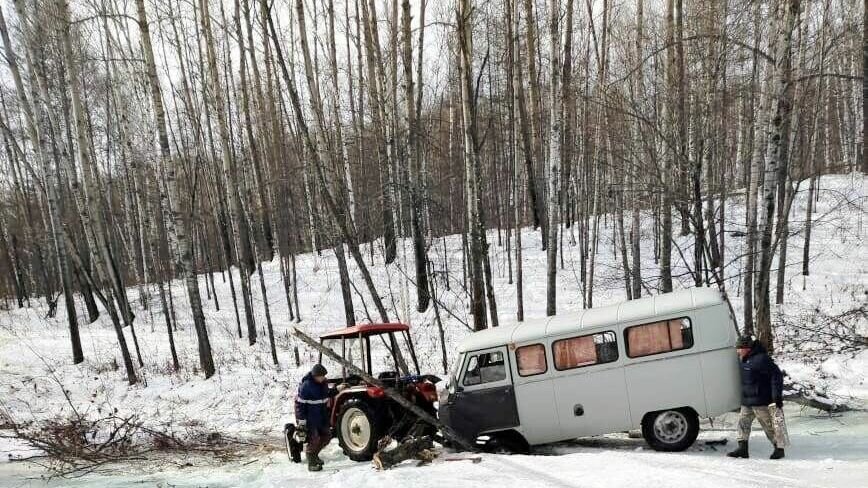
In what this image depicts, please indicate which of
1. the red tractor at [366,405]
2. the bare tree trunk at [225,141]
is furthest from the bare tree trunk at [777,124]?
the bare tree trunk at [225,141]

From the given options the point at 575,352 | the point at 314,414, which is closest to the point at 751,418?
the point at 575,352

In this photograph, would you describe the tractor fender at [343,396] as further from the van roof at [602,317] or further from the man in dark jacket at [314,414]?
the van roof at [602,317]

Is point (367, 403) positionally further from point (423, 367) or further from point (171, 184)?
point (171, 184)

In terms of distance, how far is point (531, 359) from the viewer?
8586 mm

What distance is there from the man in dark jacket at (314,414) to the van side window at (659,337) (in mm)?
4593

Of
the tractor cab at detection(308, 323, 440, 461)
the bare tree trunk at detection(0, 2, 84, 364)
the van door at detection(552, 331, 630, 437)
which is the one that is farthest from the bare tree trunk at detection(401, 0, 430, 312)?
the bare tree trunk at detection(0, 2, 84, 364)

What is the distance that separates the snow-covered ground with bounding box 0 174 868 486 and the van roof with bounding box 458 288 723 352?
1741 millimetres

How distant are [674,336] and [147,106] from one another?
2234cm

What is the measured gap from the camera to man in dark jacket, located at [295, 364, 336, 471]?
28.4 ft

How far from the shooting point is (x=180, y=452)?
1015 cm

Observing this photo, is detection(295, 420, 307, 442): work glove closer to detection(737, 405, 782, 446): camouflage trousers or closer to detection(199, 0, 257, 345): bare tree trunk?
A: detection(737, 405, 782, 446): camouflage trousers

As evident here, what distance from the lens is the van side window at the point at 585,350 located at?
26.9 feet

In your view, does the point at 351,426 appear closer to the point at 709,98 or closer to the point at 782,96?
the point at 782,96

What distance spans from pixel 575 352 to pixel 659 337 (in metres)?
1.18
